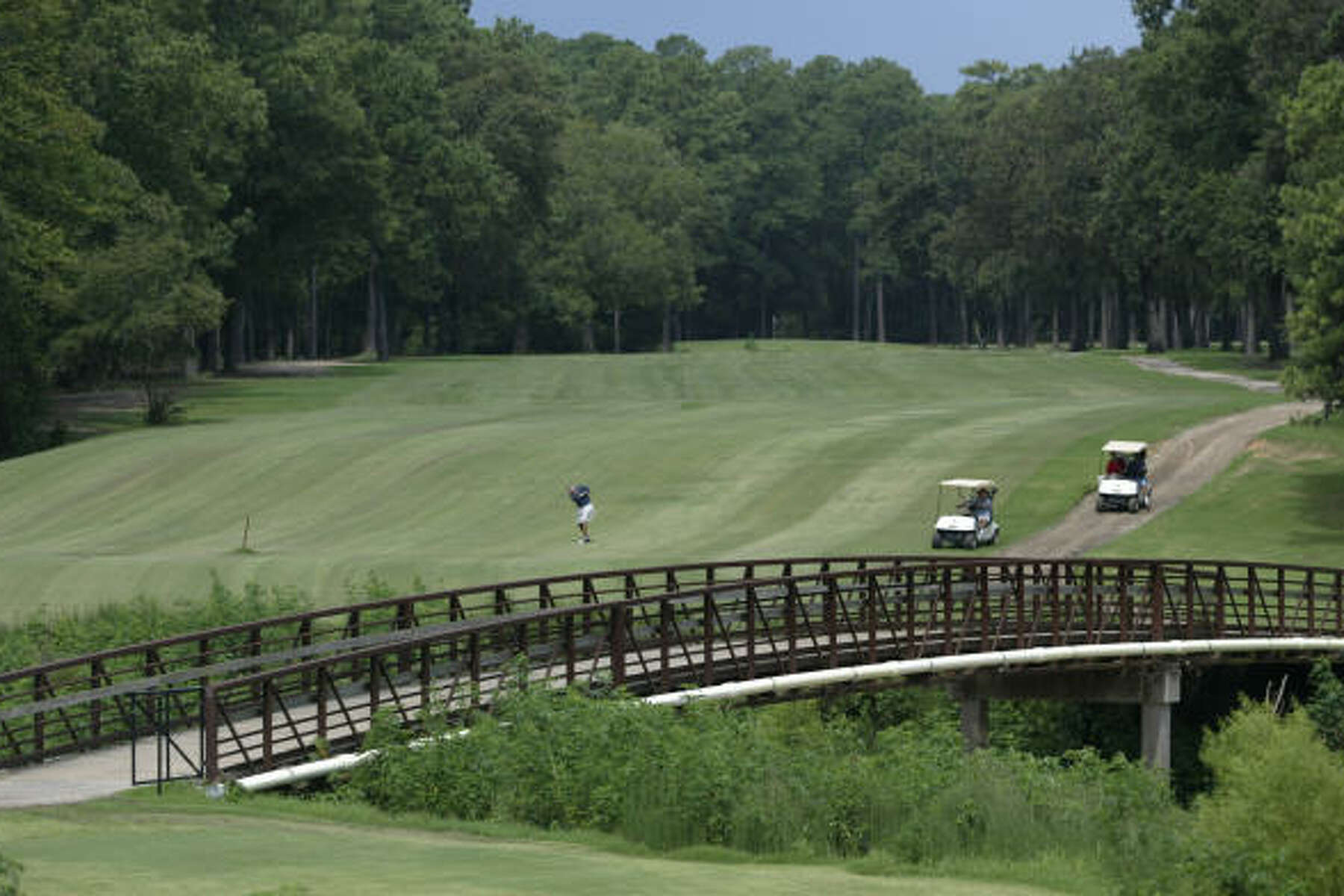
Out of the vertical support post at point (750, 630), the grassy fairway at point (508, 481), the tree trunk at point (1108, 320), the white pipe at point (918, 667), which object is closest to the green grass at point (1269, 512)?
the grassy fairway at point (508, 481)

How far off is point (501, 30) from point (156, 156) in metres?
64.3

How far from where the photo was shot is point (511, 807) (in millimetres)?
21531

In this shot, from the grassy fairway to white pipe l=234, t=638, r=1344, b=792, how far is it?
55.8ft

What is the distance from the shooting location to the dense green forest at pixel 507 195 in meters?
77.6

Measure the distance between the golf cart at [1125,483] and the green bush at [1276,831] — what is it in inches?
1304

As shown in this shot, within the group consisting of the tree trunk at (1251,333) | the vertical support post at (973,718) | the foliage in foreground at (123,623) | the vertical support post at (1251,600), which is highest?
the tree trunk at (1251,333)

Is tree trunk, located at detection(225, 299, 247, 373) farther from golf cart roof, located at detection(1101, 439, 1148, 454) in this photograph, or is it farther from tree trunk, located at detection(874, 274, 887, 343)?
tree trunk, located at detection(874, 274, 887, 343)

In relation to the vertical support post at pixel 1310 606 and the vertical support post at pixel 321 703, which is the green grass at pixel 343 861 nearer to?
the vertical support post at pixel 321 703

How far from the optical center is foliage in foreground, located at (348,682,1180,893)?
20.2 metres

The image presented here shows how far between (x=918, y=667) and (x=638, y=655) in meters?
5.45

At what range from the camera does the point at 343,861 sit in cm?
1705

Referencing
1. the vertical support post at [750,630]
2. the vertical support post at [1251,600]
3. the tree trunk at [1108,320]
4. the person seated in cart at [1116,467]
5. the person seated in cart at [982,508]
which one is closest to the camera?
the vertical support post at [750,630]

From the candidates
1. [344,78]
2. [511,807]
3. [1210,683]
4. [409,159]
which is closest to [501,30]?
[409,159]

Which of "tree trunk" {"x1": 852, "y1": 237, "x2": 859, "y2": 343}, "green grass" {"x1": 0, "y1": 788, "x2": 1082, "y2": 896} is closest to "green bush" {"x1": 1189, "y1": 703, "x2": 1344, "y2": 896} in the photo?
"green grass" {"x1": 0, "y1": 788, "x2": 1082, "y2": 896}
